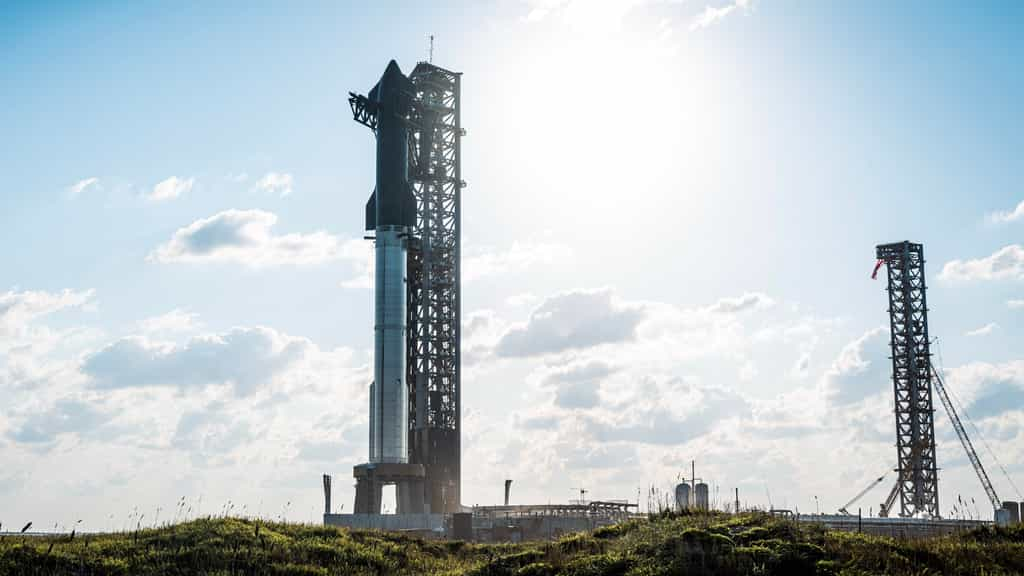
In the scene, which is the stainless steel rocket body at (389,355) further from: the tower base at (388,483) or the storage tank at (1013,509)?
the storage tank at (1013,509)

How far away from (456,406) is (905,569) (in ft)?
207

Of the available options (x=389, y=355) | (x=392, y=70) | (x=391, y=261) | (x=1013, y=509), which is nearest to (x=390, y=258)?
(x=391, y=261)

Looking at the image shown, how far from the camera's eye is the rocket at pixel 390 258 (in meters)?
83.5

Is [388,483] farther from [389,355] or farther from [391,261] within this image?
[391,261]

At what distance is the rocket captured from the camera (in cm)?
8350

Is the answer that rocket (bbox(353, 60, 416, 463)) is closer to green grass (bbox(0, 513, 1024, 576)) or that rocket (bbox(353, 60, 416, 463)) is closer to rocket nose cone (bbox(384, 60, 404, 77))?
rocket nose cone (bbox(384, 60, 404, 77))

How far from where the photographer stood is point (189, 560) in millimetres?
34562

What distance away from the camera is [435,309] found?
8981 cm

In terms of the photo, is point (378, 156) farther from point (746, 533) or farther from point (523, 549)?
point (746, 533)

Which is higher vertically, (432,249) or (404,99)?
(404,99)

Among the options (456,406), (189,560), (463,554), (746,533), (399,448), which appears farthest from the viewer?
(456,406)

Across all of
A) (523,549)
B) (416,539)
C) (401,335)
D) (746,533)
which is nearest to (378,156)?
(401,335)

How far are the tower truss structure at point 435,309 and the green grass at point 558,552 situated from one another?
1813 inches

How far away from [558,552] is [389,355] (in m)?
52.3
